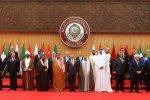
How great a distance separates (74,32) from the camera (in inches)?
559

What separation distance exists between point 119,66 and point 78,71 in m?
1.45

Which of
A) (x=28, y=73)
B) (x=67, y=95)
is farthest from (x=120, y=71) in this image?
(x=28, y=73)

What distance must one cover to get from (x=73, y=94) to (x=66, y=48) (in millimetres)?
4032

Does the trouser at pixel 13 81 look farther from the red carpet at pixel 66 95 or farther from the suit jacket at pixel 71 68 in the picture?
the suit jacket at pixel 71 68

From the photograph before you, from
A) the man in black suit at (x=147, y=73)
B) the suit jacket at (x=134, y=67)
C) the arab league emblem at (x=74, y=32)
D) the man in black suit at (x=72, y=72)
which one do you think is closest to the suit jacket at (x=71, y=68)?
the man in black suit at (x=72, y=72)

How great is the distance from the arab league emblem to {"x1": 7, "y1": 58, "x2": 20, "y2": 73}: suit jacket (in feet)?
10.6

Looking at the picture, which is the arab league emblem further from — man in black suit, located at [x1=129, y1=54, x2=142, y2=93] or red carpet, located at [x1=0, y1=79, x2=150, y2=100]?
man in black suit, located at [x1=129, y1=54, x2=142, y2=93]

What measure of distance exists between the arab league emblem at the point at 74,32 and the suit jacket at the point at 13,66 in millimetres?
3223

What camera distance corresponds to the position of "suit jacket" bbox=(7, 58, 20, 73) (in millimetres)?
11328

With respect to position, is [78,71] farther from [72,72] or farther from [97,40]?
[97,40]

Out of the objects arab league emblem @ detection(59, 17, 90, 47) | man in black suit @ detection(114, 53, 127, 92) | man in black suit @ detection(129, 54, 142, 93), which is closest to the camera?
man in black suit @ detection(129, 54, 142, 93)

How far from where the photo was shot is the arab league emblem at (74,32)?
14.1m

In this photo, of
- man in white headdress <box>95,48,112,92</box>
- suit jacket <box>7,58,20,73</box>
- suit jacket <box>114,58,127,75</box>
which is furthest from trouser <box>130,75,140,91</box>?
suit jacket <box>7,58,20,73</box>

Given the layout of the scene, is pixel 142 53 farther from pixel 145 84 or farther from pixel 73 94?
pixel 73 94
